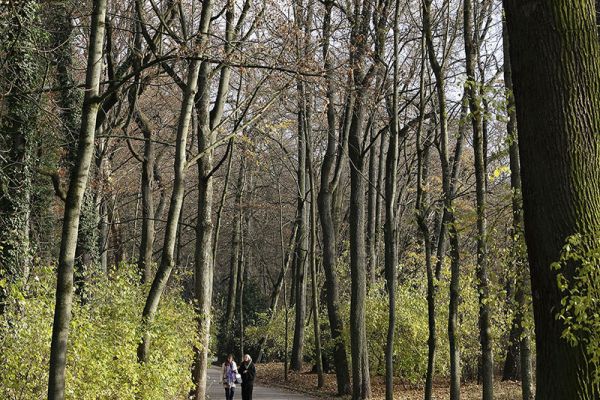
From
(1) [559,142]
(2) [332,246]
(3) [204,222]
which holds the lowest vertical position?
(1) [559,142]

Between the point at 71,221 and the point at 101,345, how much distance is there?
10.1 feet

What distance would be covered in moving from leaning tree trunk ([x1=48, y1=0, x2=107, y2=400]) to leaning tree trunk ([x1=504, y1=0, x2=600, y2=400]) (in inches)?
177

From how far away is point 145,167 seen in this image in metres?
18.7

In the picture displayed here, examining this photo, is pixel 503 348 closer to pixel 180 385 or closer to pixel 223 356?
pixel 180 385

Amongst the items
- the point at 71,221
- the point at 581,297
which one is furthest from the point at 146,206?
the point at 581,297

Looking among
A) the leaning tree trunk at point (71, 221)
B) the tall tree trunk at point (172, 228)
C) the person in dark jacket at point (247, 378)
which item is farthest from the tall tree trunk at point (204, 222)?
the leaning tree trunk at point (71, 221)

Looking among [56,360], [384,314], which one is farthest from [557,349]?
[384,314]

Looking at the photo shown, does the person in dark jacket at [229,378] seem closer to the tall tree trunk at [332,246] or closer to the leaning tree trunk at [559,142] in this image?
the tall tree trunk at [332,246]

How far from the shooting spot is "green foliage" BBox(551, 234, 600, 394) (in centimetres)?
500

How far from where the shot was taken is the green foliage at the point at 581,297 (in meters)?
5.00

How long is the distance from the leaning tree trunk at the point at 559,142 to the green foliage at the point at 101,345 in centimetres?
589

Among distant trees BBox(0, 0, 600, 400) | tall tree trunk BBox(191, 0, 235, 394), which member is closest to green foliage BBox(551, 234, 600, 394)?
distant trees BBox(0, 0, 600, 400)

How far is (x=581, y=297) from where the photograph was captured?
4.98 metres

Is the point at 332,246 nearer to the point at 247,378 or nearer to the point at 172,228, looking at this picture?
the point at 247,378
